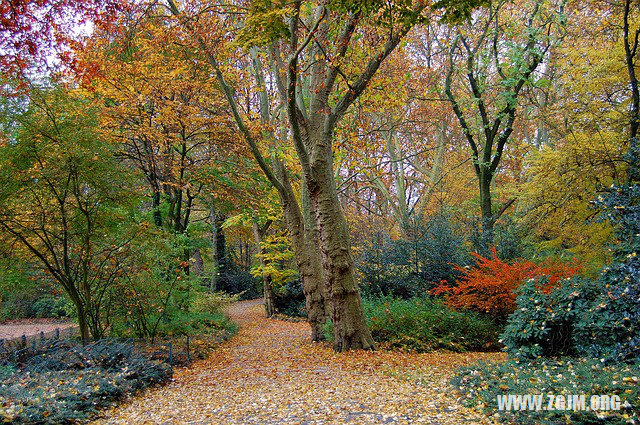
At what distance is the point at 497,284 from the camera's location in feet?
27.7

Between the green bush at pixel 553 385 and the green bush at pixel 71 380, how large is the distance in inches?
172

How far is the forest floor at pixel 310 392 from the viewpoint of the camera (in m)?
4.32

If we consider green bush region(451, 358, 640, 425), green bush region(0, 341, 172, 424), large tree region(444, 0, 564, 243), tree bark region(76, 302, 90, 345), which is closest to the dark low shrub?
large tree region(444, 0, 564, 243)

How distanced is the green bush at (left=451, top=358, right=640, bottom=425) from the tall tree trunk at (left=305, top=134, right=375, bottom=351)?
2.90 metres

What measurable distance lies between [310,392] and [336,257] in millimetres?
2879

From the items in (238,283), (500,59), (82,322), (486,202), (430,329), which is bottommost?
(238,283)

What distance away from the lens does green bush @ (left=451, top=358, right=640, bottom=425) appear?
333cm

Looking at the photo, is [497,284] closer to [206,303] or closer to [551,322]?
[551,322]

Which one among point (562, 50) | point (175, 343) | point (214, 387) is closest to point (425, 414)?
point (214, 387)

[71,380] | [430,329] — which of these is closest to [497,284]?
[430,329]

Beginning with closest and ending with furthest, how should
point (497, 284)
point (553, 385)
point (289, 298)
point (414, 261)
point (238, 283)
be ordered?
1. point (553, 385)
2. point (497, 284)
3. point (414, 261)
4. point (289, 298)
5. point (238, 283)

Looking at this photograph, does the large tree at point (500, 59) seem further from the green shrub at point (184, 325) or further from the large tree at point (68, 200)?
the large tree at point (68, 200)

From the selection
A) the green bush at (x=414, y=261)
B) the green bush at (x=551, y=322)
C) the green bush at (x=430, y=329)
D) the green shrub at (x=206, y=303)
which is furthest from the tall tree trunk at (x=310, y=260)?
the green bush at (x=551, y=322)

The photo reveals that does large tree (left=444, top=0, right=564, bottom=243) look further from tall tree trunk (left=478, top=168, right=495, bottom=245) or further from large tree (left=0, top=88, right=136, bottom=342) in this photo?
large tree (left=0, top=88, right=136, bottom=342)
